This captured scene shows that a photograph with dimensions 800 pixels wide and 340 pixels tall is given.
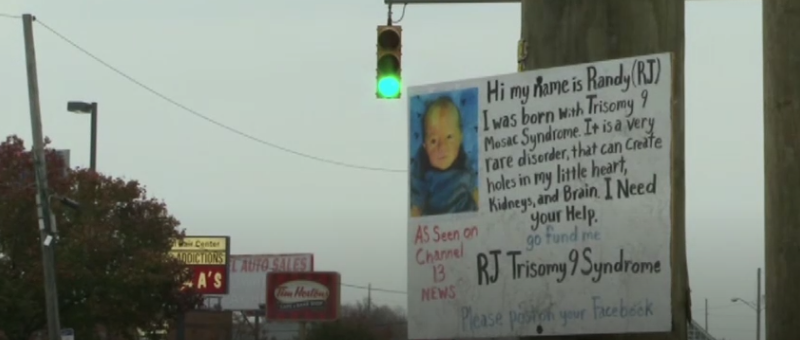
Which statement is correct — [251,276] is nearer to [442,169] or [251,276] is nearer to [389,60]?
[389,60]

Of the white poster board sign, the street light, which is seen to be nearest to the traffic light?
the white poster board sign

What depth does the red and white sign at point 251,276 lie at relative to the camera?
239 ft

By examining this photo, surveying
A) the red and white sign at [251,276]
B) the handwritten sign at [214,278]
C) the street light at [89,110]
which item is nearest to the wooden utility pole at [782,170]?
the street light at [89,110]

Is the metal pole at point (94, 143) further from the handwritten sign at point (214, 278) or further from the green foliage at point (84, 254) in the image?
the handwritten sign at point (214, 278)

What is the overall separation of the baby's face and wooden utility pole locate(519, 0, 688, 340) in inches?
16.6

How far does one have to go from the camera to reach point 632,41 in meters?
5.49

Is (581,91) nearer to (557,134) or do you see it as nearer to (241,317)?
(557,134)

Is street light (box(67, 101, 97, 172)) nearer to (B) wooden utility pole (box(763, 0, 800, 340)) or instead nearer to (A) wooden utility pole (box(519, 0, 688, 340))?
(B) wooden utility pole (box(763, 0, 800, 340))

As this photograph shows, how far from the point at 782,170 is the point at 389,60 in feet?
16.0

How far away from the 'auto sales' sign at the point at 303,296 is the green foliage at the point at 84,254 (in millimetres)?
15970

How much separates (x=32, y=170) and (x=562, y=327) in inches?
1150

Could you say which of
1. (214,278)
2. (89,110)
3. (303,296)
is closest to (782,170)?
(89,110)

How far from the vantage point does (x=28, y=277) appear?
3144 centimetres

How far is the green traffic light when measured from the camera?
557 inches
